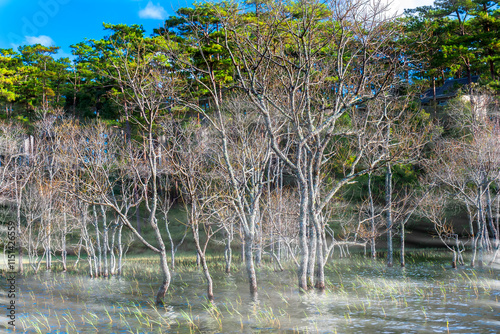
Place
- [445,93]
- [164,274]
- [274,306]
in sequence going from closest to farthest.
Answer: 1. [164,274]
2. [274,306]
3. [445,93]

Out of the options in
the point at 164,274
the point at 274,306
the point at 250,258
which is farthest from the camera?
the point at 250,258

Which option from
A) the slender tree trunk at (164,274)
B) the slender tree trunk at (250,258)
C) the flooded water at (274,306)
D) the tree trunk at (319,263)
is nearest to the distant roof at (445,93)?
the flooded water at (274,306)

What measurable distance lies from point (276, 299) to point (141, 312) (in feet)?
15.1

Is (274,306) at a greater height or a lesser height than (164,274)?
lesser

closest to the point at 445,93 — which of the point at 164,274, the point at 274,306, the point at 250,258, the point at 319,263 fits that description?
the point at 319,263

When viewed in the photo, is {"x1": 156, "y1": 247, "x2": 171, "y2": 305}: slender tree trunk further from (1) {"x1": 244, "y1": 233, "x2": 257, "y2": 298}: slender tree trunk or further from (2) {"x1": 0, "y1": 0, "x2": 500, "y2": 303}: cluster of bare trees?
(1) {"x1": 244, "y1": 233, "x2": 257, "y2": 298}: slender tree trunk

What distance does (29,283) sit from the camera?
19.7 meters

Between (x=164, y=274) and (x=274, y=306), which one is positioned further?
(x=274, y=306)

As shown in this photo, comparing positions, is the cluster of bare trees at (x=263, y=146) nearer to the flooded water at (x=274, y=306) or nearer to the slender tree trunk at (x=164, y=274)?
the slender tree trunk at (x=164, y=274)

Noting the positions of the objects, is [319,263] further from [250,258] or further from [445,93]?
[445,93]

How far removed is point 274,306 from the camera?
12.3 m

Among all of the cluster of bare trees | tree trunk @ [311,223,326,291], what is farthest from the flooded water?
the cluster of bare trees

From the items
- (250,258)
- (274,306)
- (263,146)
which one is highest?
(263,146)

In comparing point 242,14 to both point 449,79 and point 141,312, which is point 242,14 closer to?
point 141,312
